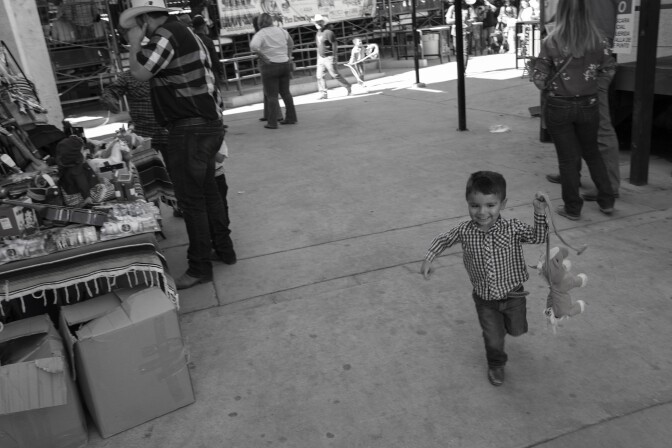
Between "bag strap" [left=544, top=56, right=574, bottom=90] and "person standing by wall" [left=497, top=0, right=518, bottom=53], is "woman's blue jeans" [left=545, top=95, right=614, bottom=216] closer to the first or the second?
"bag strap" [left=544, top=56, right=574, bottom=90]

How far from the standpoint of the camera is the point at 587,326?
344 cm

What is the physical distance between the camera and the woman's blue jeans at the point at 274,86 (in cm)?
988

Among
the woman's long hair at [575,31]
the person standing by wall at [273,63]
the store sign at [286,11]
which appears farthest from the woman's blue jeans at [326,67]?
the woman's long hair at [575,31]

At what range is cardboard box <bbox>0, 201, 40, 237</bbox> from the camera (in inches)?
127

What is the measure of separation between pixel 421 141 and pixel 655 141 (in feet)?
9.03

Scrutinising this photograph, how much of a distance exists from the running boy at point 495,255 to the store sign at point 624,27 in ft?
12.6

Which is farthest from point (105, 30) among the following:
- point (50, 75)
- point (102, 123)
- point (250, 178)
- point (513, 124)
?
point (513, 124)

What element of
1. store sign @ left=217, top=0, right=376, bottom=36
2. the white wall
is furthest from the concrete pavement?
store sign @ left=217, top=0, right=376, bottom=36

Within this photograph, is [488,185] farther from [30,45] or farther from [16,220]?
[30,45]

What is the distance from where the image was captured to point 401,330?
3562 millimetres

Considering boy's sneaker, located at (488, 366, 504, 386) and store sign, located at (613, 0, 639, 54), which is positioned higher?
store sign, located at (613, 0, 639, 54)

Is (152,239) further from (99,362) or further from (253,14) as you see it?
(253,14)

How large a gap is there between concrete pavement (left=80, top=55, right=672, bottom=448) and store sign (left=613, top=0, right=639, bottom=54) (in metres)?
1.21

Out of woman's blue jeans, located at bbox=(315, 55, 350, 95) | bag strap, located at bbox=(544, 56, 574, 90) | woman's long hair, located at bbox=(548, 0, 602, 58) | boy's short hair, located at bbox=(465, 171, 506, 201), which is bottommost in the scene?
woman's blue jeans, located at bbox=(315, 55, 350, 95)
